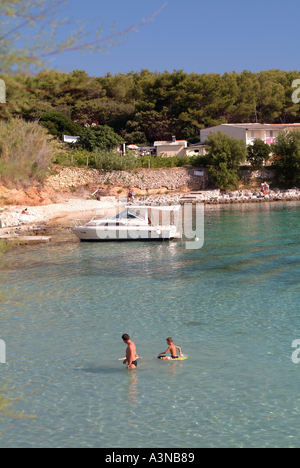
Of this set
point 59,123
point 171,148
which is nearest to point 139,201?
point 171,148

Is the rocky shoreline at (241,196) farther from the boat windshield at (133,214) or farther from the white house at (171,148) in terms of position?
the boat windshield at (133,214)

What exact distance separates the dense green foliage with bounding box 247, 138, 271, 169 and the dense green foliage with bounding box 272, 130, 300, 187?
1.25 m

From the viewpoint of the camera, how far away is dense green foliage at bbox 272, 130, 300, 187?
6109 centimetres

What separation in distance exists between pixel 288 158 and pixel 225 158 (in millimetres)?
9375

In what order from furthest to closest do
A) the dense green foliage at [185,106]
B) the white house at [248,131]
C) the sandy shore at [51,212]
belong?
the dense green foliage at [185,106], the white house at [248,131], the sandy shore at [51,212]

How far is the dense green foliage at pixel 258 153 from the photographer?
63594mm

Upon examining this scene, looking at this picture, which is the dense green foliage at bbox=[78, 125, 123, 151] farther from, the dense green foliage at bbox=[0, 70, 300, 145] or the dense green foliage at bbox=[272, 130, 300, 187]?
the dense green foliage at bbox=[272, 130, 300, 187]

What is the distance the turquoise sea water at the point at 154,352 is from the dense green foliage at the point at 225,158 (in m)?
38.2

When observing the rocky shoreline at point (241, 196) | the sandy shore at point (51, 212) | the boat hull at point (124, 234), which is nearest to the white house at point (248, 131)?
the rocky shoreline at point (241, 196)

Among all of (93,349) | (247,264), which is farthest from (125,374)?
(247,264)

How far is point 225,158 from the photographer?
60219mm

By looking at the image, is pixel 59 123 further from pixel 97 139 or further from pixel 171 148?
pixel 171 148
